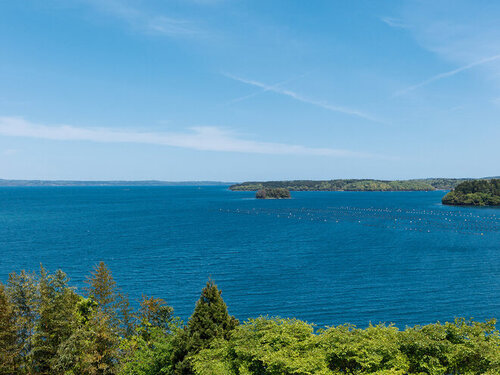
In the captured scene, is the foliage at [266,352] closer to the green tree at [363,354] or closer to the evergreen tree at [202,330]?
the green tree at [363,354]

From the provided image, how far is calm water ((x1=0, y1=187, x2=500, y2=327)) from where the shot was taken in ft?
197

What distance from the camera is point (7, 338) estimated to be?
32.6m

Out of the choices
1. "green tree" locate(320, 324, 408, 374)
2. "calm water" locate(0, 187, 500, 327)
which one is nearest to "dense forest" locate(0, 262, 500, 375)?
"green tree" locate(320, 324, 408, 374)

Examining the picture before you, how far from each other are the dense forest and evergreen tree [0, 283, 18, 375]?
8 centimetres

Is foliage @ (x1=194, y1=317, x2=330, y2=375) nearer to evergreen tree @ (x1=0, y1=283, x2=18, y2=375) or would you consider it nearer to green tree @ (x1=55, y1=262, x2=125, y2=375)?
green tree @ (x1=55, y1=262, x2=125, y2=375)

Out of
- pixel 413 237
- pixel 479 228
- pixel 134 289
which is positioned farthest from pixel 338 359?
pixel 479 228

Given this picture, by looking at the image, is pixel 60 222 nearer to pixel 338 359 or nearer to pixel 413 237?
pixel 413 237

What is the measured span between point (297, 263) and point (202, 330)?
200ft

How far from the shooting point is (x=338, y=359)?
24016mm

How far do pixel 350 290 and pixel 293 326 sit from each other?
43.8m

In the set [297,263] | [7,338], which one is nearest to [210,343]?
[7,338]

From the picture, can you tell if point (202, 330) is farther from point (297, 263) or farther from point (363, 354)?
point (297, 263)

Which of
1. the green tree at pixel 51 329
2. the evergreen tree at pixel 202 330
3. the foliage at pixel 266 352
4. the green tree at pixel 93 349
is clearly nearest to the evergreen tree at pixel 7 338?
the green tree at pixel 51 329

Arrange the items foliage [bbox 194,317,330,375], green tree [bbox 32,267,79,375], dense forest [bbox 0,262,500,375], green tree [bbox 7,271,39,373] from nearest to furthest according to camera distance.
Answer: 1. foliage [bbox 194,317,330,375]
2. dense forest [bbox 0,262,500,375]
3. green tree [bbox 32,267,79,375]
4. green tree [bbox 7,271,39,373]
